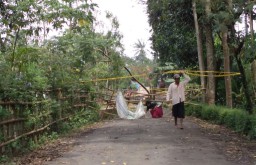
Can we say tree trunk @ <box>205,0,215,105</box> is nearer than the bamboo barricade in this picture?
No

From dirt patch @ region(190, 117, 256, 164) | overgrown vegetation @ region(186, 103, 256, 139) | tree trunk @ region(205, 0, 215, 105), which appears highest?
tree trunk @ region(205, 0, 215, 105)

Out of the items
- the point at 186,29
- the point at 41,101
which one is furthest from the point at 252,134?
the point at 186,29

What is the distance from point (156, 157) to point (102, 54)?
11.2 meters

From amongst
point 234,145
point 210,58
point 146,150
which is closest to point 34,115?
point 146,150

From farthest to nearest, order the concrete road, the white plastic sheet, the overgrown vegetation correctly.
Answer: the white plastic sheet < the overgrown vegetation < the concrete road

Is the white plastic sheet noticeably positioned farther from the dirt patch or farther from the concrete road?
the concrete road

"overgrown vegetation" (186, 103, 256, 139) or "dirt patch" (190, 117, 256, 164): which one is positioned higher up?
"overgrown vegetation" (186, 103, 256, 139)

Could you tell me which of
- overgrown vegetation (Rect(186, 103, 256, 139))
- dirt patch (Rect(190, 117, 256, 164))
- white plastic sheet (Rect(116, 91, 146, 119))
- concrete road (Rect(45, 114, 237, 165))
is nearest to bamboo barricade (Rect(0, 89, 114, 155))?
concrete road (Rect(45, 114, 237, 165))

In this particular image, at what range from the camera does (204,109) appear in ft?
54.4

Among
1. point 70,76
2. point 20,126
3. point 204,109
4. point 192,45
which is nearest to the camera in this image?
point 20,126

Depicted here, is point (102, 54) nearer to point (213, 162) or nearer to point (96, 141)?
point (96, 141)

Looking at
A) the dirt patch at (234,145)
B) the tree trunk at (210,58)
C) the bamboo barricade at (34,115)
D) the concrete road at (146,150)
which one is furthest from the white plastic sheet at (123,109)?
the concrete road at (146,150)

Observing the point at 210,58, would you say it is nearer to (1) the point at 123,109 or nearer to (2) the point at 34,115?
(1) the point at 123,109

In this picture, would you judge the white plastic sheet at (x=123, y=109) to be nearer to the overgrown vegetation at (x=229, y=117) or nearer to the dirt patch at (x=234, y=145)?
the overgrown vegetation at (x=229, y=117)
